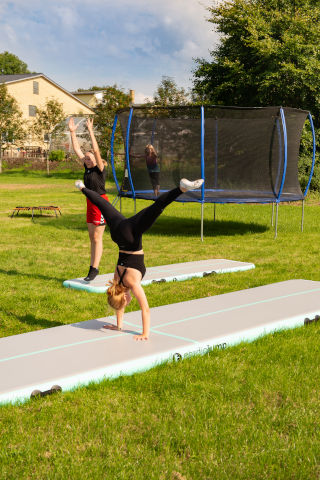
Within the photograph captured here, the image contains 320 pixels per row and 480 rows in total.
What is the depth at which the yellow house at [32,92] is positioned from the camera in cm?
4288

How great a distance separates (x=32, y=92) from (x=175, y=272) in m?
41.8

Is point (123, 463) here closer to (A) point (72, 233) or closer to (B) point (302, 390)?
(B) point (302, 390)

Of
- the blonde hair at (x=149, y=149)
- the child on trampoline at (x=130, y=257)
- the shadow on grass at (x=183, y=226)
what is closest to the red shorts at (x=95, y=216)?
the child on trampoline at (x=130, y=257)

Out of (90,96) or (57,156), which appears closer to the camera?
(57,156)

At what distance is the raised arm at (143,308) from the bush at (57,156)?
35421mm

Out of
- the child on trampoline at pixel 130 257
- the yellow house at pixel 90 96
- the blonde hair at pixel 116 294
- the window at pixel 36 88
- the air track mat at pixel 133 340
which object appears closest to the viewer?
the air track mat at pixel 133 340

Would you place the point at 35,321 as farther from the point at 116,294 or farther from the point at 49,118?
the point at 49,118

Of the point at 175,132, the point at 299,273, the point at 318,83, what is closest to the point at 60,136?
the point at 318,83

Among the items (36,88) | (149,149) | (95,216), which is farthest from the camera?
(36,88)

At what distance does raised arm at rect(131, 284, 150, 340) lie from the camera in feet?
12.3

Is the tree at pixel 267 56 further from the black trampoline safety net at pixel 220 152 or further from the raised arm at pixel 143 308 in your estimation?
the raised arm at pixel 143 308

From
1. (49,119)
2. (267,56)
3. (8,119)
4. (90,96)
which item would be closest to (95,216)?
(267,56)

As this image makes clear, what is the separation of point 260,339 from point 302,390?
0.95m

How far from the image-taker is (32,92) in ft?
147
